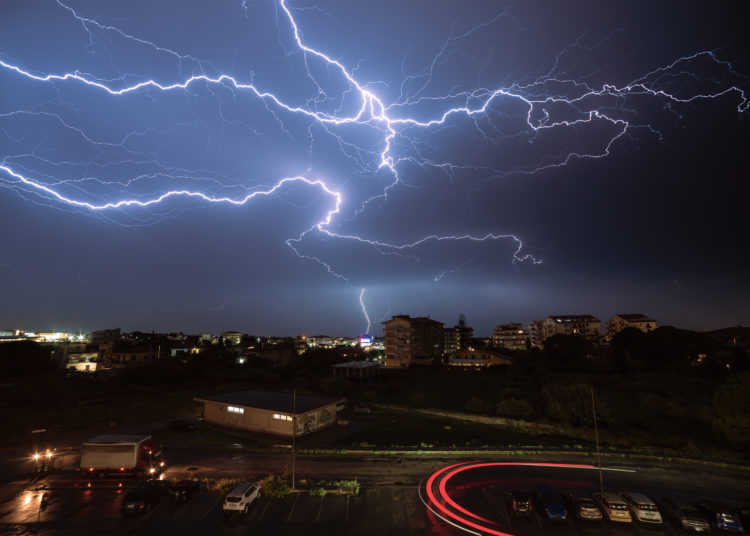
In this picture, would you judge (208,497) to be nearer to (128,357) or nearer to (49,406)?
(49,406)

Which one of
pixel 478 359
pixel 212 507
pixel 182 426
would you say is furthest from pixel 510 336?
pixel 212 507

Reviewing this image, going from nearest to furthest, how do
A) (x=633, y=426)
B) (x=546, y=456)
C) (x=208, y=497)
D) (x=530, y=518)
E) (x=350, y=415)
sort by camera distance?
(x=530, y=518)
(x=208, y=497)
(x=546, y=456)
(x=633, y=426)
(x=350, y=415)

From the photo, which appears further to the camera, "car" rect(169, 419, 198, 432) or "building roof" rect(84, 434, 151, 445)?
"car" rect(169, 419, 198, 432)

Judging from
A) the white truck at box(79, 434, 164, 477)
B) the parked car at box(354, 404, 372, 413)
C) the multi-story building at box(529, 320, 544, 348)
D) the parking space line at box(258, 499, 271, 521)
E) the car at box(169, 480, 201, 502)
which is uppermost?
the multi-story building at box(529, 320, 544, 348)

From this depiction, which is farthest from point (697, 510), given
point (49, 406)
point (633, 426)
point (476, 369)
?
point (476, 369)

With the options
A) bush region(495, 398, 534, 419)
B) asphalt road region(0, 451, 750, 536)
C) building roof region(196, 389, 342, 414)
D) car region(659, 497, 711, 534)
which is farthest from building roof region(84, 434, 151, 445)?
bush region(495, 398, 534, 419)

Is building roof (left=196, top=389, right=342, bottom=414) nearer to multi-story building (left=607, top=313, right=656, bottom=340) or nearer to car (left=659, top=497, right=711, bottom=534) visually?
car (left=659, top=497, right=711, bottom=534)
